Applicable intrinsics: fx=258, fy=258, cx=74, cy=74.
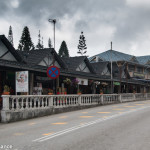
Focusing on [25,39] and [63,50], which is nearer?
[25,39]

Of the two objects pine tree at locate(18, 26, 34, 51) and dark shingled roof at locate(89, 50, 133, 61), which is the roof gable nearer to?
dark shingled roof at locate(89, 50, 133, 61)

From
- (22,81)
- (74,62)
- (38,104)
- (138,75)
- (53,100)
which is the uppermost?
(74,62)

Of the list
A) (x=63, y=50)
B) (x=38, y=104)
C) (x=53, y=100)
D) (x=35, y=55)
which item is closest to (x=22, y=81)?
(x=38, y=104)

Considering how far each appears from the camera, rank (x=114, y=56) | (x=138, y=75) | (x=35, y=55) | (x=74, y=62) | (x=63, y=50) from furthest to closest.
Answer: (x=63, y=50), (x=138, y=75), (x=114, y=56), (x=74, y=62), (x=35, y=55)

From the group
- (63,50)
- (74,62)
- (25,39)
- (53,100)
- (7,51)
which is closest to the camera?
(53,100)

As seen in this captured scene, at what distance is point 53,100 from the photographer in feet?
59.2

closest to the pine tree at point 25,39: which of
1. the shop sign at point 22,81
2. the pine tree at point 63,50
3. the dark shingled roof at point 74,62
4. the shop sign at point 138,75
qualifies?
the pine tree at point 63,50

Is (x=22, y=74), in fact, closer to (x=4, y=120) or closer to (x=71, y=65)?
(x=4, y=120)

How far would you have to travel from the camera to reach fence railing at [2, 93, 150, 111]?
13.6 metres

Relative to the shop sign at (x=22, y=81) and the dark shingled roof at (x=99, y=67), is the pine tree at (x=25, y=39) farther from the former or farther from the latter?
the shop sign at (x=22, y=81)

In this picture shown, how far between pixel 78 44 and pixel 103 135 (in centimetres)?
6769

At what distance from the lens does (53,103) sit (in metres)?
17.8

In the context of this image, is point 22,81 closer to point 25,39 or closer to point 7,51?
point 7,51

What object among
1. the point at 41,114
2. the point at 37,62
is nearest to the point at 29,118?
the point at 41,114
